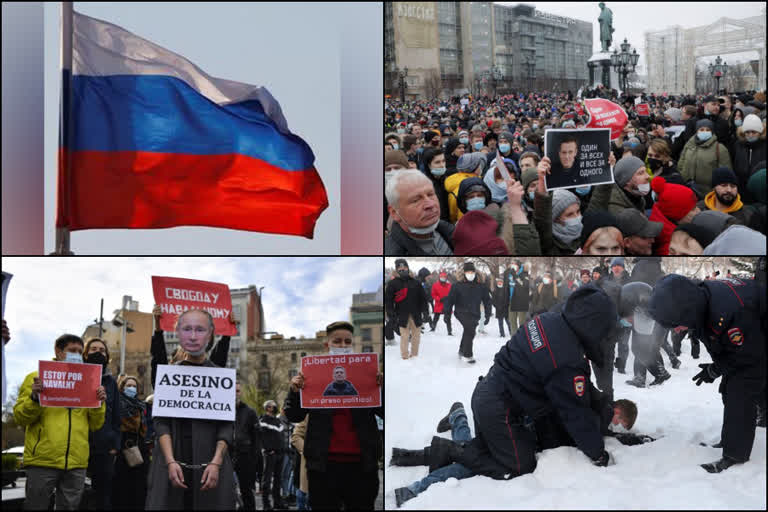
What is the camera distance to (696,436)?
5523 millimetres

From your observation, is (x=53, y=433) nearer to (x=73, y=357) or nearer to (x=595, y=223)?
(x=73, y=357)

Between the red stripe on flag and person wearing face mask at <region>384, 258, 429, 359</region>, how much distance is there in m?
0.74

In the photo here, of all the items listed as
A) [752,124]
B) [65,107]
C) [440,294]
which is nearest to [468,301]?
[440,294]

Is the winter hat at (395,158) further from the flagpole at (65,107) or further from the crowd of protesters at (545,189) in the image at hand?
the flagpole at (65,107)

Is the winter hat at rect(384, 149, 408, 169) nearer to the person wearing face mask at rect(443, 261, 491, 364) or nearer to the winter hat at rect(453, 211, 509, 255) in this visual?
the winter hat at rect(453, 211, 509, 255)

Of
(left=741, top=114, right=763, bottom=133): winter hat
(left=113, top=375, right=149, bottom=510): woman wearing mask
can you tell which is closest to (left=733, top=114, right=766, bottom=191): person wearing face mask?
(left=741, top=114, right=763, bottom=133): winter hat

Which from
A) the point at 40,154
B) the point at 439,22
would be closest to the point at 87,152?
the point at 40,154

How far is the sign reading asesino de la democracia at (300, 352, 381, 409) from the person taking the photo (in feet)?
18.6

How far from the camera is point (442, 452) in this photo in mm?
5500

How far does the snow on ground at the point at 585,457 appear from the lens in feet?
16.4

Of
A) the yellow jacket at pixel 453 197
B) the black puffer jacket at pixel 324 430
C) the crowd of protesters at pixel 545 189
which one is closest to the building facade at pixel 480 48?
the crowd of protesters at pixel 545 189

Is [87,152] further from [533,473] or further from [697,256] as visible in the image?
[697,256]

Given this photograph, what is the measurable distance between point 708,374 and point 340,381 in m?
2.53

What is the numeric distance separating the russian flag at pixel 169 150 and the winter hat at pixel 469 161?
3.34 ft
